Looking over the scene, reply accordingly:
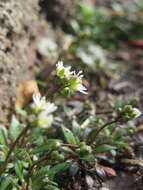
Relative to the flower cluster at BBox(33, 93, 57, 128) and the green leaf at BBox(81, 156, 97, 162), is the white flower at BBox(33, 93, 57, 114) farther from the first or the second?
the green leaf at BBox(81, 156, 97, 162)

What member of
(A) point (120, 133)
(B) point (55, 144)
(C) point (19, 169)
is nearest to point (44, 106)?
(B) point (55, 144)

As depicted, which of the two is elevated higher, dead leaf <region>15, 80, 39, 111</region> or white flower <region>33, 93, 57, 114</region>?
dead leaf <region>15, 80, 39, 111</region>

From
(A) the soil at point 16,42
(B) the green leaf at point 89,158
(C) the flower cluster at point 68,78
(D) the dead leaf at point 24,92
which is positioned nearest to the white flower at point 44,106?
(C) the flower cluster at point 68,78

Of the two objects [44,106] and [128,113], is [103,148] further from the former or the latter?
[44,106]

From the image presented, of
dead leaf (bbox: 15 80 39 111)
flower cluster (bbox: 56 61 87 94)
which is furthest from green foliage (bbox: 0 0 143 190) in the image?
dead leaf (bbox: 15 80 39 111)

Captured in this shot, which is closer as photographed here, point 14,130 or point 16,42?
point 14,130

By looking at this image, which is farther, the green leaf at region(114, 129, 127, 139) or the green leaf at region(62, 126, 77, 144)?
the green leaf at region(114, 129, 127, 139)
